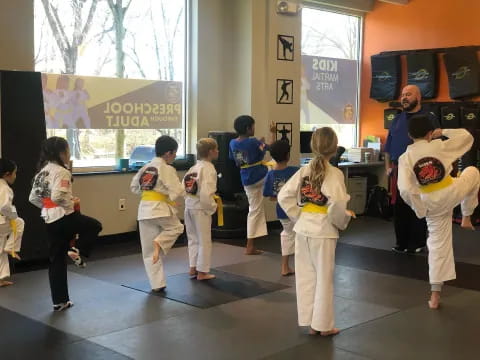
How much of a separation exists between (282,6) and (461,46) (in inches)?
98.7

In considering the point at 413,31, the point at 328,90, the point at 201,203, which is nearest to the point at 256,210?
the point at 201,203

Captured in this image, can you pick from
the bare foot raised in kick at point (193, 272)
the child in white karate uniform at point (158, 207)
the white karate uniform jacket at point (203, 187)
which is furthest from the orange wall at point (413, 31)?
the child in white karate uniform at point (158, 207)

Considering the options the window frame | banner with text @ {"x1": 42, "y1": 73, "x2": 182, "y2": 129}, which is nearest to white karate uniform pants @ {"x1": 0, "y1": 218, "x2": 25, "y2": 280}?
banner with text @ {"x1": 42, "y1": 73, "x2": 182, "y2": 129}

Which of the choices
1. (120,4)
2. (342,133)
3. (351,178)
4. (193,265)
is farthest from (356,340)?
(342,133)

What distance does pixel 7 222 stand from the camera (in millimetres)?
4855

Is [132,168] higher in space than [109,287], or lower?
higher

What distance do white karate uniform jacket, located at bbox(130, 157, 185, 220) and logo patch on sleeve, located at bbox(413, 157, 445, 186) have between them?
1.71 m

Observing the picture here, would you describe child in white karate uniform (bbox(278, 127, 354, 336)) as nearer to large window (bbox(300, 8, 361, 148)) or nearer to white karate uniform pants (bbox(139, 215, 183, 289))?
white karate uniform pants (bbox(139, 215, 183, 289))

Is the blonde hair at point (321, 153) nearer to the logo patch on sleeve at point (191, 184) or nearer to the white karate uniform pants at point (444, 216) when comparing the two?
the white karate uniform pants at point (444, 216)

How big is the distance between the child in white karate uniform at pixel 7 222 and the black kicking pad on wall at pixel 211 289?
96 centimetres

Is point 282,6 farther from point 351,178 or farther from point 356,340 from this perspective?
point 356,340

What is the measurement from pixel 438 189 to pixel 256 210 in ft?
7.19

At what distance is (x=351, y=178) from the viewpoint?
351 inches

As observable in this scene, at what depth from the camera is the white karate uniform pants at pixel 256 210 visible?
6082 millimetres
